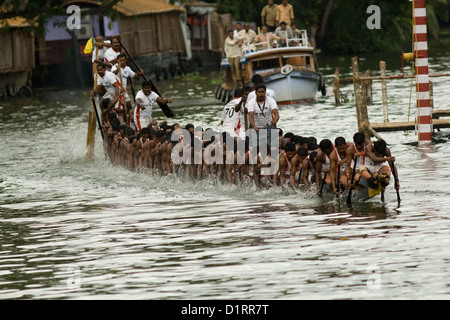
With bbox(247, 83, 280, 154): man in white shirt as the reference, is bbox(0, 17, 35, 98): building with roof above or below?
above

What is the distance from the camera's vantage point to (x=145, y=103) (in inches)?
818

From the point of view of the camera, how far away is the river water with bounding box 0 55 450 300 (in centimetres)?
1022

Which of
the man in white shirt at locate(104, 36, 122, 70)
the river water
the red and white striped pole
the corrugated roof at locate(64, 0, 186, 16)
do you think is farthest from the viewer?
the corrugated roof at locate(64, 0, 186, 16)

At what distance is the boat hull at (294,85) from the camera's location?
31.2 m

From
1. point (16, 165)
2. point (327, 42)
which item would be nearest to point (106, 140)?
point (16, 165)

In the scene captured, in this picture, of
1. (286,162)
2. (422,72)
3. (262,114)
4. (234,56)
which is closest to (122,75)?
(262,114)

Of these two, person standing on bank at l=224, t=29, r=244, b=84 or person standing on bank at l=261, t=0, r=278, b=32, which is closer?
person standing on bank at l=261, t=0, r=278, b=32

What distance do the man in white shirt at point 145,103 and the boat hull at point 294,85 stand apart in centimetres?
1070

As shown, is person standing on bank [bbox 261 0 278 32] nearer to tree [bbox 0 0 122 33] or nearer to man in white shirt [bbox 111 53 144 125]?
tree [bbox 0 0 122 33]

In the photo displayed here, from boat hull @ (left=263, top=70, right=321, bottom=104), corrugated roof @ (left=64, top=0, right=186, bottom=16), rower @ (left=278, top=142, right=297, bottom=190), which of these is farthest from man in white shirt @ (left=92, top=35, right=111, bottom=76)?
corrugated roof @ (left=64, top=0, right=186, bottom=16)

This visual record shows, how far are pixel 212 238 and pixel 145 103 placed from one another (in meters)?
8.62

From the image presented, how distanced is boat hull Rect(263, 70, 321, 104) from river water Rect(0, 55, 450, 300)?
10014 mm

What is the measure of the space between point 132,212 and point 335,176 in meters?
3.39

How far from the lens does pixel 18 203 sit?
16.9m
